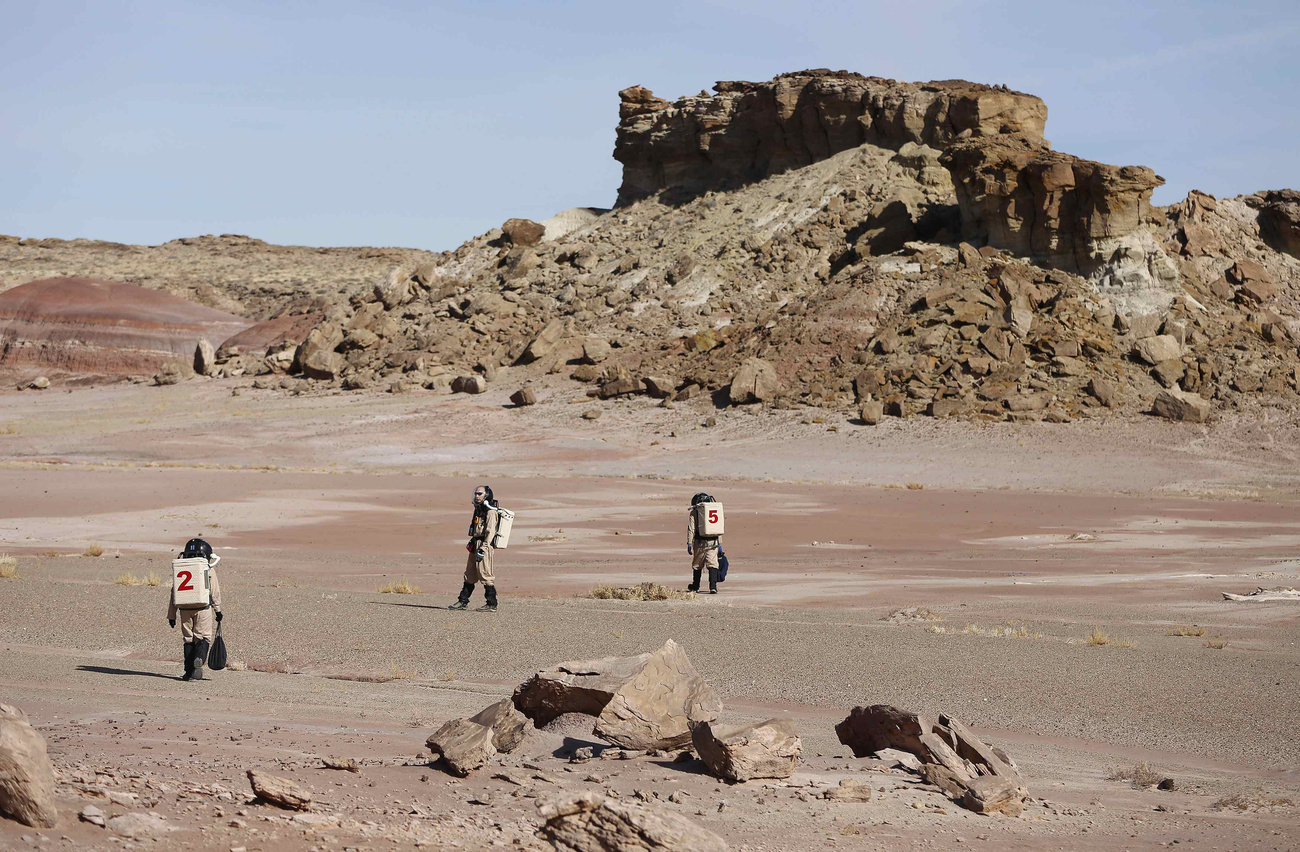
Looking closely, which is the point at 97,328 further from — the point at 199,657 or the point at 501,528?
the point at 199,657

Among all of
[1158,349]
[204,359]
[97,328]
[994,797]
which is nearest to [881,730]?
[994,797]

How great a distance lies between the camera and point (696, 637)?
1316 cm

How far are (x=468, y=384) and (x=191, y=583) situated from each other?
4284 cm

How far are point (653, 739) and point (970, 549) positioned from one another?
17.3 m

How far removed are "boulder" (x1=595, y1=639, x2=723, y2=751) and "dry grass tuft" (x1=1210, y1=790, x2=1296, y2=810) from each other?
2977 mm

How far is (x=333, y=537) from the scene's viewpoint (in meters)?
24.4

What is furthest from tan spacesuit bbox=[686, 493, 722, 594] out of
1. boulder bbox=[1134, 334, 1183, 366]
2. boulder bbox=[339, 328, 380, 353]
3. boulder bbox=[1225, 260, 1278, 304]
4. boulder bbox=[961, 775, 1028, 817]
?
boulder bbox=[339, 328, 380, 353]

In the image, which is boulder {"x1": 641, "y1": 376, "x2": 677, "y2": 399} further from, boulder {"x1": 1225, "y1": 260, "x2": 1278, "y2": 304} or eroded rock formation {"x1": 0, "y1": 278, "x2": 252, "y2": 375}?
eroded rock formation {"x1": 0, "y1": 278, "x2": 252, "y2": 375}

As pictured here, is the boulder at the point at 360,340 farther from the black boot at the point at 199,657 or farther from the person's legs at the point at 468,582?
the black boot at the point at 199,657

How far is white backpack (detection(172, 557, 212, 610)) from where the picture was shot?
1026 cm

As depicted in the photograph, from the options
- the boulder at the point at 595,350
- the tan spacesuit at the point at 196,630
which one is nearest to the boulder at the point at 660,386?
the boulder at the point at 595,350

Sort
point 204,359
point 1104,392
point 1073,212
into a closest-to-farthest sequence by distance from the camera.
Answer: point 1104,392 < point 1073,212 < point 204,359

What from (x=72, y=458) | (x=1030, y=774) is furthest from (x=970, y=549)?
(x=72, y=458)

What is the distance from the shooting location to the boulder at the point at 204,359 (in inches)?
2521
